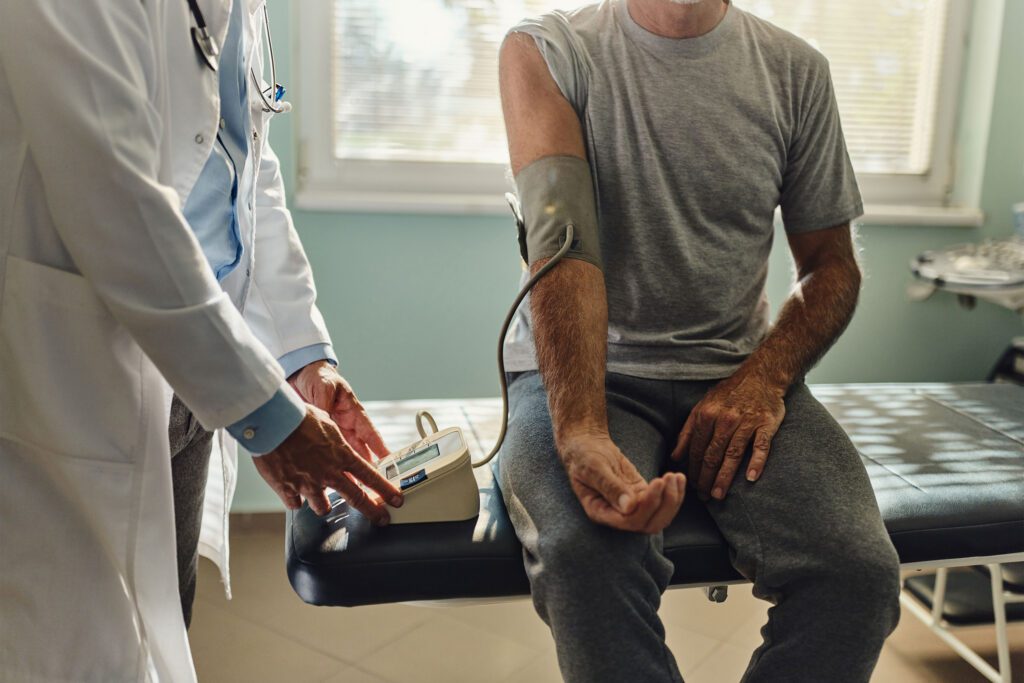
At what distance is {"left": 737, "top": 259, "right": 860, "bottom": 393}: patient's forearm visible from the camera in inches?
56.6

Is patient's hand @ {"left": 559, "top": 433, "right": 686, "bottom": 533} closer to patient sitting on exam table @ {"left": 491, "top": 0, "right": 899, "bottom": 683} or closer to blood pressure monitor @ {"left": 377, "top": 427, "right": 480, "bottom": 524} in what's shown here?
patient sitting on exam table @ {"left": 491, "top": 0, "right": 899, "bottom": 683}

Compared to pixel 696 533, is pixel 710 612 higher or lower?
lower

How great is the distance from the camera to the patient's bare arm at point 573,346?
108 cm

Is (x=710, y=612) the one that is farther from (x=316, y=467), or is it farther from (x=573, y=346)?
(x=316, y=467)

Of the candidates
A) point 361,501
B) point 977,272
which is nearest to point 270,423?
point 361,501

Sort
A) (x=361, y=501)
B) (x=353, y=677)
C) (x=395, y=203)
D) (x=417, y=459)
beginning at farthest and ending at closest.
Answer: (x=395, y=203)
(x=353, y=677)
(x=417, y=459)
(x=361, y=501)

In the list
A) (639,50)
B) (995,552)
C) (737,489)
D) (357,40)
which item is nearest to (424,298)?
(357,40)

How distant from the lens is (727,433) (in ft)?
4.30

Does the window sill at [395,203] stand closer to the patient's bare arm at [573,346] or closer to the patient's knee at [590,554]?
the patient's bare arm at [573,346]

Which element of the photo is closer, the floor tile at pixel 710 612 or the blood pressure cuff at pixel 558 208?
the blood pressure cuff at pixel 558 208

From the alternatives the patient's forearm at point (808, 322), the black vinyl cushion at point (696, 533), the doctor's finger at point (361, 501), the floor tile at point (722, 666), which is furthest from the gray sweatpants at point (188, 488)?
the floor tile at point (722, 666)

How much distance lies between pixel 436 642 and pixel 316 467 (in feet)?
3.35

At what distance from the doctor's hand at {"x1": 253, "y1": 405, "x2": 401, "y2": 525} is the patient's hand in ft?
0.85

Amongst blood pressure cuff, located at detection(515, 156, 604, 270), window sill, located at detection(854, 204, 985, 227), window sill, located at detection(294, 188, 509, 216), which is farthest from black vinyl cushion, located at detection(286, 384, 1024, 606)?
window sill, located at detection(854, 204, 985, 227)
